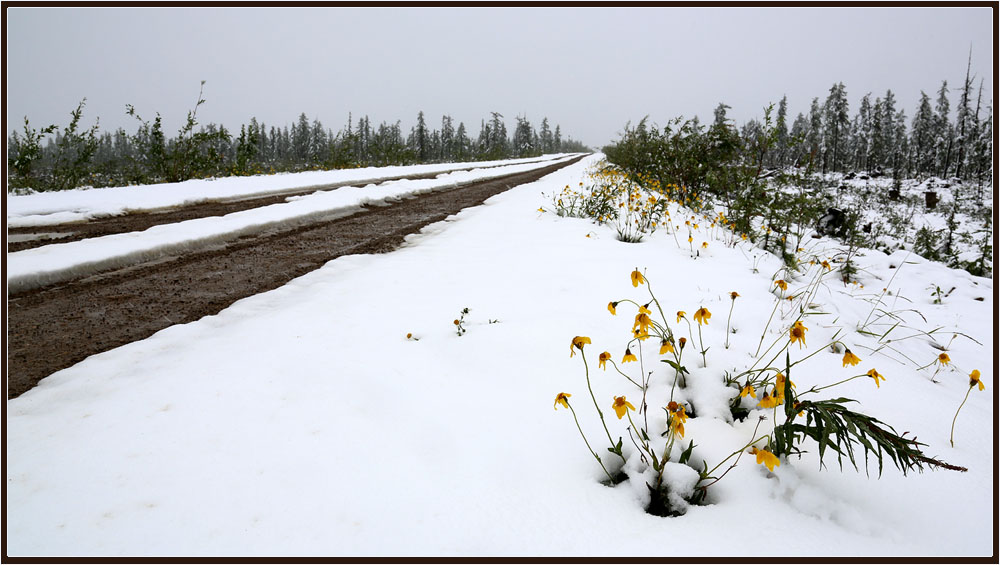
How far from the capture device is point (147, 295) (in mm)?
3254

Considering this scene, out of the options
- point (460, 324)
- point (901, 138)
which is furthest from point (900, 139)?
point (460, 324)

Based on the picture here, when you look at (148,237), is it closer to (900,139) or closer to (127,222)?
(127,222)

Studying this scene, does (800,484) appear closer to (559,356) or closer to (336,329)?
(559,356)

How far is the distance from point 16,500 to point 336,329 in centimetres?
148

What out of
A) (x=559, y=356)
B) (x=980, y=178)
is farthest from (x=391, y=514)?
(x=980, y=178)

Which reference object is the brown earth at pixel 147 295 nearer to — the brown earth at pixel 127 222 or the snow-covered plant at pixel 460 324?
the brown earth at pixel 127 222

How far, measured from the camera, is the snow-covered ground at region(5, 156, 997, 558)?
128 centimetres

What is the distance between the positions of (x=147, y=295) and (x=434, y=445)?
9.36ft

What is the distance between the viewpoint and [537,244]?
17.0 ft

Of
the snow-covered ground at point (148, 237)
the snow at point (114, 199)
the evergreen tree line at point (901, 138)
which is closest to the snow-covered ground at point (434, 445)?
the snow-covered ground at point (148, 237)

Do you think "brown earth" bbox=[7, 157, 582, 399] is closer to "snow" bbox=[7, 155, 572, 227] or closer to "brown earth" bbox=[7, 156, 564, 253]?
"brown earth" bbox=[7, 156, 564, 253]

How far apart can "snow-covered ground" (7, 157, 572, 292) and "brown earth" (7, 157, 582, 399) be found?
220 mm

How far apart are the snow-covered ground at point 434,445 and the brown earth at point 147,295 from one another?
23 centimetres

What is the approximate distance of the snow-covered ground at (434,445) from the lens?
1.28 m
